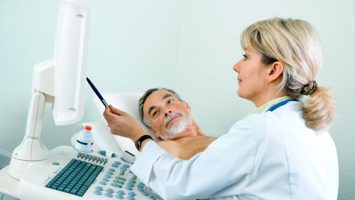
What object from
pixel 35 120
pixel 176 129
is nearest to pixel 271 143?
pixel 35 120

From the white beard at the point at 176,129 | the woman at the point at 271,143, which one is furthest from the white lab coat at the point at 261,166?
the white beard at the point at 176,129

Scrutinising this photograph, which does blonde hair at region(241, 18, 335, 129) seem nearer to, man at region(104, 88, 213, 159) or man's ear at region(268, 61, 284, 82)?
man's ear at region(268, 61, 284, 82)

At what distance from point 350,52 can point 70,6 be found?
1457 millimetres

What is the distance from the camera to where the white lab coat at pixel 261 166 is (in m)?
0.88

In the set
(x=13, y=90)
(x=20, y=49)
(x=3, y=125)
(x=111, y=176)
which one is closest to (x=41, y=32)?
(x=20, y=49)

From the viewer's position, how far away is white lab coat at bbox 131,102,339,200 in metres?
0.88

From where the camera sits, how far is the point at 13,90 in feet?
4.70

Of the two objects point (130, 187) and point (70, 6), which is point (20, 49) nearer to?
point (70, 6)

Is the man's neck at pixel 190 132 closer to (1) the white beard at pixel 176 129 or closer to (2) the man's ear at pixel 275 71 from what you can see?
(1) the white beard at pixel 176 129

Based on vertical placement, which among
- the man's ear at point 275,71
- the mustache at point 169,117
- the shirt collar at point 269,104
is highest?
the man's ear at point 275,71

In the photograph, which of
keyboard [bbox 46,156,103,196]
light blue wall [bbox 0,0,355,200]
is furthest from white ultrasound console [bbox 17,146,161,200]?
light blue wall [bbox 0,0,355,200]

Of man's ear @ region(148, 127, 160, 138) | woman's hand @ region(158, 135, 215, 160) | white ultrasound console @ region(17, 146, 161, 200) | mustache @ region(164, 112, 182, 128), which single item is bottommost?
man's ear @ region(148, 127, 160, 138)

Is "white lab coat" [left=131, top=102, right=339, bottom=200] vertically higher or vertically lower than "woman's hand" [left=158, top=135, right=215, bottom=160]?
higher

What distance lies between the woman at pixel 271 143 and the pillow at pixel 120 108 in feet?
1.55
